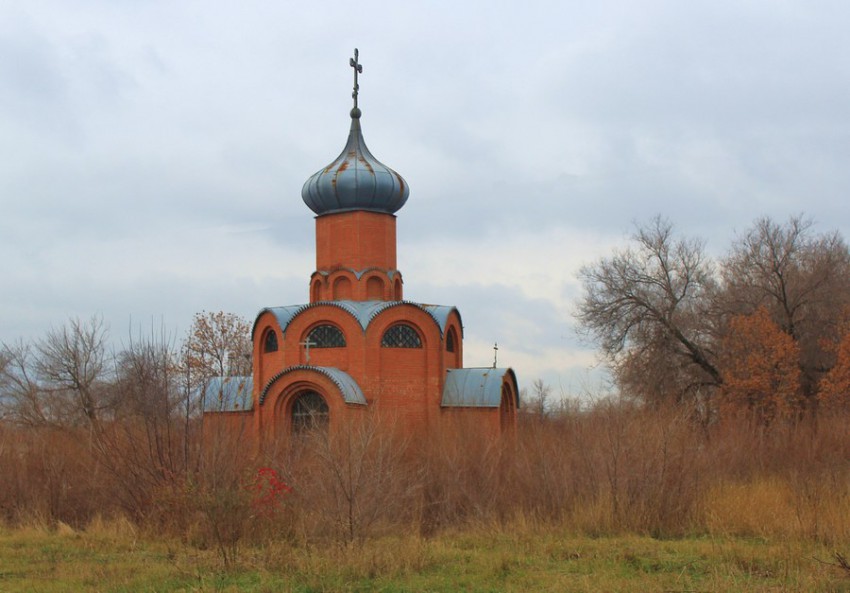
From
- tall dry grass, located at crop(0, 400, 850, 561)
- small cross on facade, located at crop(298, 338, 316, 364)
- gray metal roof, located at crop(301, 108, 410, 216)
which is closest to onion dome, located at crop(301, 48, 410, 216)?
gray metal roof, located at crop(301, 108, 410, 216)

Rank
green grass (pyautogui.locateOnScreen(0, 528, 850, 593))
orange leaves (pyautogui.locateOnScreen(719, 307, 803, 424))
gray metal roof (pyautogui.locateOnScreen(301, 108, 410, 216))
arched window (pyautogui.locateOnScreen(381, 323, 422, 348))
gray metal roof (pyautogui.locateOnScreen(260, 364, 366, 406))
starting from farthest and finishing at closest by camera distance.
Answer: orange leaves (pyautogui.locateOnScreen(719, 307, 803, 424)), gray metal roof (pyautogui.locateOnScreen(301, 108, 410, 216)), arched window (pyautogui.locateOnScreen(381, 323, 422, 348)), gray metal roof (pyautogui.locateOnScreen(260, 364, 366, 406)), green grass (pyautogui.locateOnScreen(0, 528, 850, 593))

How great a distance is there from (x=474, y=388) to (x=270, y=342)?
5.16 metres

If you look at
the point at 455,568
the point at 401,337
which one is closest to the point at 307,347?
the point at 401,337

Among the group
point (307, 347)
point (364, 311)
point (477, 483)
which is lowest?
point (477, 483)

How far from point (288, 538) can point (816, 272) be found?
67.8 feet

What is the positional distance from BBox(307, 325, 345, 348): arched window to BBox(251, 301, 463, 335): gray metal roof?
0.55 m

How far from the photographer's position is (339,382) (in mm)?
20734

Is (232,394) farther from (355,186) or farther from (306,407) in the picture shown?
(355,186)

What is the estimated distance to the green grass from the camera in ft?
29.5

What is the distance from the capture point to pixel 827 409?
912 inches

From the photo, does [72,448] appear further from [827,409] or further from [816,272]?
[816,272]

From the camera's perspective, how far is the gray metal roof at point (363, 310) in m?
A: 22.2

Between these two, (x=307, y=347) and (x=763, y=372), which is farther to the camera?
(x=763, y=372)

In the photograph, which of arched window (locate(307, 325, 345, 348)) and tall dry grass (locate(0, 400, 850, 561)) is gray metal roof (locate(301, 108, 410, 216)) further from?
tall dry grass (locate(0, 400, 850, 561))
